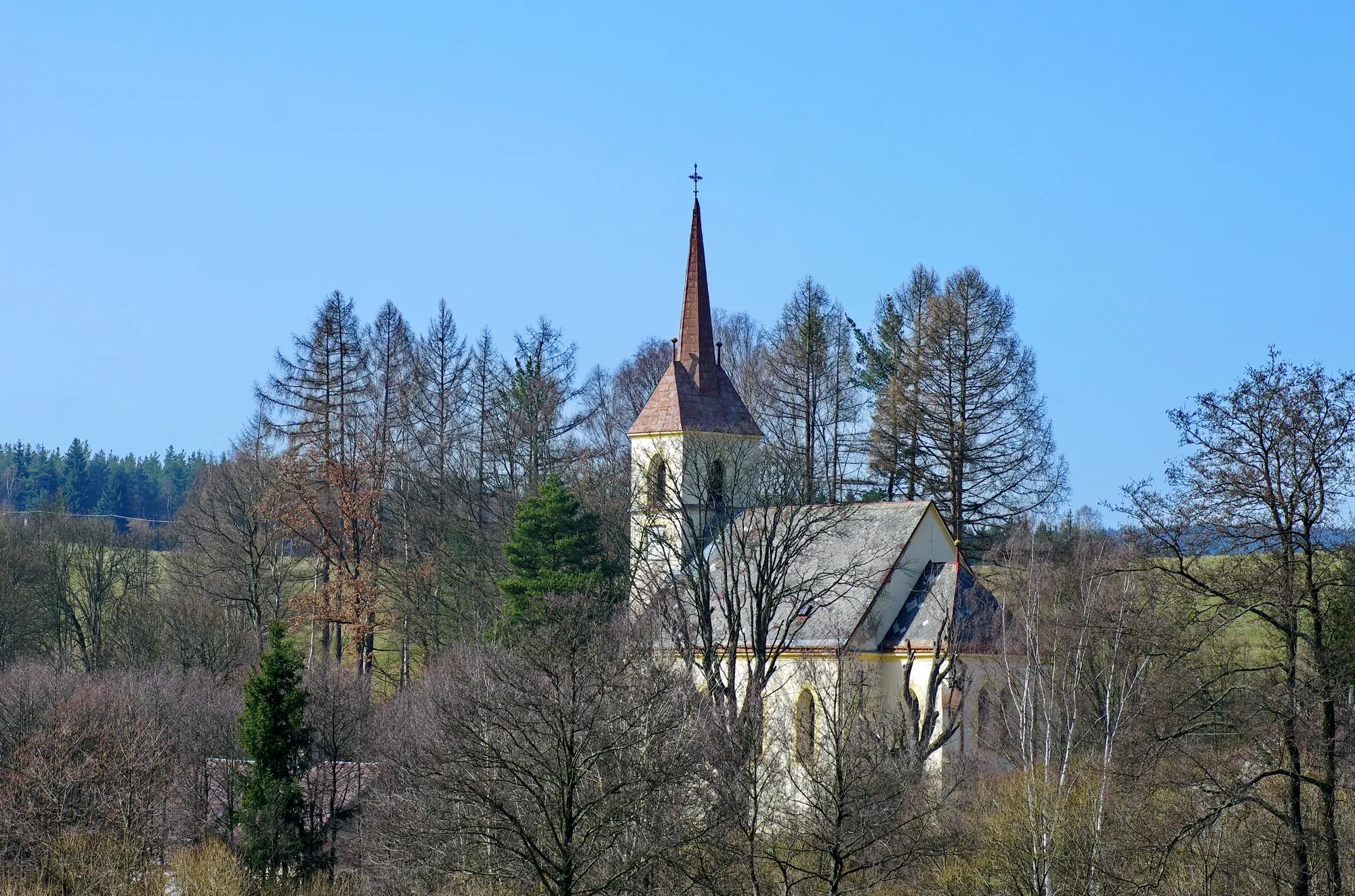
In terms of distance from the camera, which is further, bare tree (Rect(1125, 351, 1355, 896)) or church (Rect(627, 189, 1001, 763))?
church (Rect(627, 189, 1001, 763))

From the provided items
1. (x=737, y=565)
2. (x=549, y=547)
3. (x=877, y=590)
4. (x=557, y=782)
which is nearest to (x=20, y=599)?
(x=549, y=547)

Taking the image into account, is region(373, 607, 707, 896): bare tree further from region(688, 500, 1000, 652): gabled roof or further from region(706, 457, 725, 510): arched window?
region(706, 457, 725, 510): arched window

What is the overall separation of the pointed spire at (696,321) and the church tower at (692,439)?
20mm

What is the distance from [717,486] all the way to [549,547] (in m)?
5.18

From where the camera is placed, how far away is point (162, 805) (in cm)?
3297

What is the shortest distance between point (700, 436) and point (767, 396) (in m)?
19.4

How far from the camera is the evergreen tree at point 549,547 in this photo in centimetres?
4256

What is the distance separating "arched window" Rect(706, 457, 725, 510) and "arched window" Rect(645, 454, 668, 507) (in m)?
1.30

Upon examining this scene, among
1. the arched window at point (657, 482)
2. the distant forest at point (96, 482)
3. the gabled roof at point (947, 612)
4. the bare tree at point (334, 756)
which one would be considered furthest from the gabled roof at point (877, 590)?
the distant forest at point (96, 482)

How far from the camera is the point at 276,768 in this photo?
105 ft

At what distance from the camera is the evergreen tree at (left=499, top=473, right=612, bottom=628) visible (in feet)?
140

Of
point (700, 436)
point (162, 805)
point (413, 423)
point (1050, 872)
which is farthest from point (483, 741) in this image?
point (413, 423)

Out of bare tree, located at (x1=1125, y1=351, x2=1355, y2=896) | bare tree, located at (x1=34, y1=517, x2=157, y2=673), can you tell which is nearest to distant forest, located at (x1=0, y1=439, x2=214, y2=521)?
bare tree, located at (x1=34, y1=517, x2=157, y2=673)

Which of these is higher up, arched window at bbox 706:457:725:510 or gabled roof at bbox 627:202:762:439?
gabled roof at bbox 627:202:762:439
